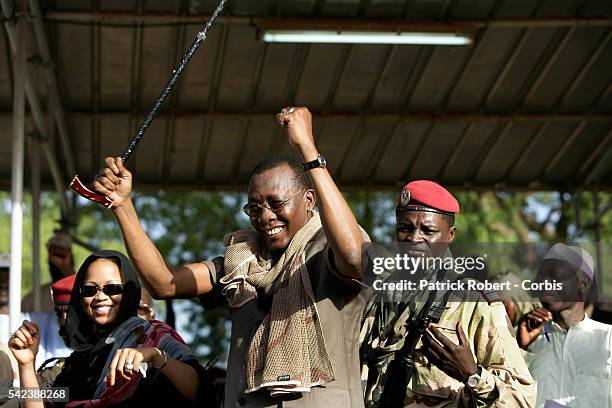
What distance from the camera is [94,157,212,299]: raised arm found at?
4.70m

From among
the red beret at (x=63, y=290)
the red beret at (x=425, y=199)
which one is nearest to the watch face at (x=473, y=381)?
the red beret at (x=425, y=199)

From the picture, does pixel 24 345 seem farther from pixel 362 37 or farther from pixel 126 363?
pixel 362 37

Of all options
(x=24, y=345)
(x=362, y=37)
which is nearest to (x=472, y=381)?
(x=24, y=345)

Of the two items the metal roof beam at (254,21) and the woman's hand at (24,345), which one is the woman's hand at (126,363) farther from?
the metal roof beam at (254,21)

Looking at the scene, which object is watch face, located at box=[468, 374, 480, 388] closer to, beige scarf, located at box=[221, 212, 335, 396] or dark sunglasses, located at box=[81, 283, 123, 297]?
beige scarf, located at box=[221, 212, 335, 396]

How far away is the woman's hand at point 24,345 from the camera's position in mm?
4938

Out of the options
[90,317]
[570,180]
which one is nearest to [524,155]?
[570,180]

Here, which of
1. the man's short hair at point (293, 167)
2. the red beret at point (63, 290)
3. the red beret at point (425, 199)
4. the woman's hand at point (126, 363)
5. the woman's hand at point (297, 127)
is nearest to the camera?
the woman's hand at point (297, 127)

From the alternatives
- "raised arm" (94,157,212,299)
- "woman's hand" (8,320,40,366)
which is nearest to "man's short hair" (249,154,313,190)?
"raised arm" (94,157,212,299)

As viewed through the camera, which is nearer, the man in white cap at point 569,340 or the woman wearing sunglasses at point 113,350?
the woman wearing sunglasses at point 113,350

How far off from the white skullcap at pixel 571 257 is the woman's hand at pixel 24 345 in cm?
209

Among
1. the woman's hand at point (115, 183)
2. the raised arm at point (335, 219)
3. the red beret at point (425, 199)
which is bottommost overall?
the raised arm at point (335, 219)

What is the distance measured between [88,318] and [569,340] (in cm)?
209

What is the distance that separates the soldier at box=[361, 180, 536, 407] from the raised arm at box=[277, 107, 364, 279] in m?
0.53
